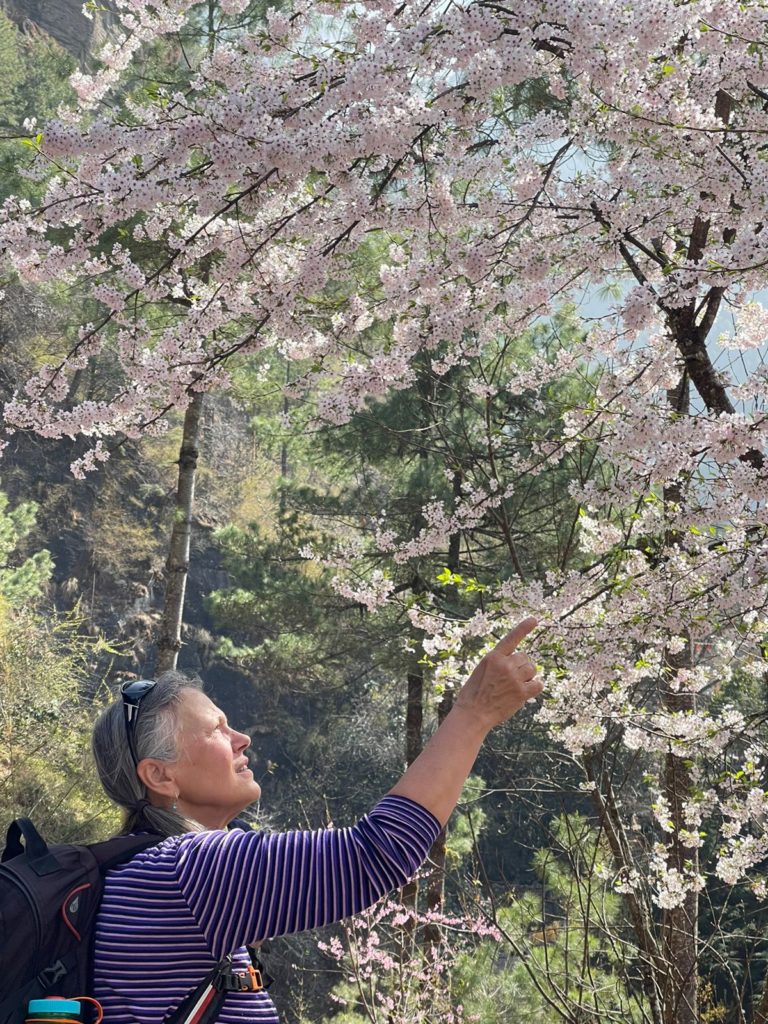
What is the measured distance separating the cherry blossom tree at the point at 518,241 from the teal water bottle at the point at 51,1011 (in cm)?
153

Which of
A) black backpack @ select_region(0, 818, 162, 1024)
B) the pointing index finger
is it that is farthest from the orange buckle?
the pointing index finger

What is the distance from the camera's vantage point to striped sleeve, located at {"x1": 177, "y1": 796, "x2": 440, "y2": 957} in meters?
1.09

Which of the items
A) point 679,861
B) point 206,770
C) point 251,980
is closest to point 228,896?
point 251,980

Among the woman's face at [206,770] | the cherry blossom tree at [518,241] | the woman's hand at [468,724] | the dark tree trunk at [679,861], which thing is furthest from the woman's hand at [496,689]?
the dark tree trunk at [679,861]

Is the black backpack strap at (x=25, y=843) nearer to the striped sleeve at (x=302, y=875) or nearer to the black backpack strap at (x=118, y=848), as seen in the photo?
the black backpack strap at (x=118, y=848)

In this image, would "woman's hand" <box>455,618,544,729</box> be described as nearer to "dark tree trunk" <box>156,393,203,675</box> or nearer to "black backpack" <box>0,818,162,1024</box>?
"black backpack" <box>0,818,162,1024</box>

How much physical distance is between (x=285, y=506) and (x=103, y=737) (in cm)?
1065

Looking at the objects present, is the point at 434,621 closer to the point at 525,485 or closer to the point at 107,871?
the point at 107,871

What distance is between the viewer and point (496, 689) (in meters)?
1.21

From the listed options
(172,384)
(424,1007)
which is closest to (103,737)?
(172,384)

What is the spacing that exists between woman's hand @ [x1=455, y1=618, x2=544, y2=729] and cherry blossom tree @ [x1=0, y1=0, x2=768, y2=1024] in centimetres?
120

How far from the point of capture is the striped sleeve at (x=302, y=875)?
3.57 feet

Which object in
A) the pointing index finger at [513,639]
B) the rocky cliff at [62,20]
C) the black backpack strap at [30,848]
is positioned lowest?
the black backpack strap at [30,848]

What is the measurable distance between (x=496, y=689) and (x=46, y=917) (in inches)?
23.4
